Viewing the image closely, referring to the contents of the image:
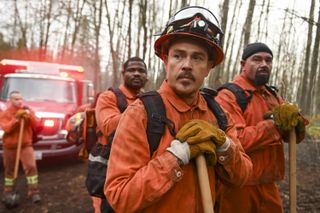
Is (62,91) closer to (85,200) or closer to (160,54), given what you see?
(85,200)

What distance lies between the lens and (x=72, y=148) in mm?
8125

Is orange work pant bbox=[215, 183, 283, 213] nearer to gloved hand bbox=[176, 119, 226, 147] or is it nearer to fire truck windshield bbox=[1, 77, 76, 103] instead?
gloved hand bbox=[176, 119, 226, 147]

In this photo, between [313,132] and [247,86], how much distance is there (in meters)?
2.11

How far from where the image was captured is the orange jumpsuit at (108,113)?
3261mm

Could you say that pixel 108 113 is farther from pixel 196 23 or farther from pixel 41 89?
pixel 41 89

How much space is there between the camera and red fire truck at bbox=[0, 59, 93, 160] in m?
7.68

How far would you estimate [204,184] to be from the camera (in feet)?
5.88

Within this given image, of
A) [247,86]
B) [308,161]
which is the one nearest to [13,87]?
[247,86]

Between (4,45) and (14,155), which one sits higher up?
(4,45)

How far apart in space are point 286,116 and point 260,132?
0.28 m

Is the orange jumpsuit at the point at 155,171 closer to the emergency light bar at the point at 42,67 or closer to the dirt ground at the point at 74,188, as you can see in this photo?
the dirt ground at the point at 74,188

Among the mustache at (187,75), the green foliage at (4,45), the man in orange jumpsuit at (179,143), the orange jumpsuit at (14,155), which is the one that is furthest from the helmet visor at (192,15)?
the green foliage at (4,45)

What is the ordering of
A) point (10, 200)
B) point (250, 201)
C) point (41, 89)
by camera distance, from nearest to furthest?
point (250, 201) → point (10, 200) → point (41, 89)

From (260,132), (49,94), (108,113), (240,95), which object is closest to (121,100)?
(108,113)
